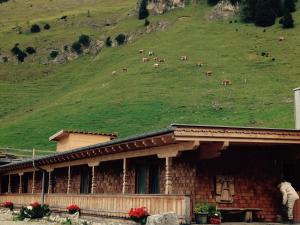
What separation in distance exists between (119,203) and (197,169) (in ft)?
12.6

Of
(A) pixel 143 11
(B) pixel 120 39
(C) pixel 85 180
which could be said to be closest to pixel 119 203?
(C) pixel 85 180

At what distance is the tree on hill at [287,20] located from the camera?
93.5 metres

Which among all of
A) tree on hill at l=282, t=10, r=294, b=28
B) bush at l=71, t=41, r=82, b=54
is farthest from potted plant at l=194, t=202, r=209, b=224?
bush at l=71, t=41, r=82, b=54

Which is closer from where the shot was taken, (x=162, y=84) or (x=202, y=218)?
(x=202, y=218)

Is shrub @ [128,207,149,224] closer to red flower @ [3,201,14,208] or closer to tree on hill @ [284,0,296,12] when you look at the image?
red flower @ [3,201,14,208]

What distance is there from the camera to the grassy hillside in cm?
6006

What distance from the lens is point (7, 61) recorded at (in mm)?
114562

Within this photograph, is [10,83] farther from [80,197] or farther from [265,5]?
[80,197]

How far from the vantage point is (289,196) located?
70.1 ft

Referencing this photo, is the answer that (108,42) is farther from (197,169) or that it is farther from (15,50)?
(197,169)

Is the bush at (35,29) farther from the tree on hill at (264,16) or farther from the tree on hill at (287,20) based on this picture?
the tree on hill at (287,20)

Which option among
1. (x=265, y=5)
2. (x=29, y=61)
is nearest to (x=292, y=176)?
(x=265, y=5)

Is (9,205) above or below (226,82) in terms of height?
below

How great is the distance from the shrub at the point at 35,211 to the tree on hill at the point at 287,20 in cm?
7118
